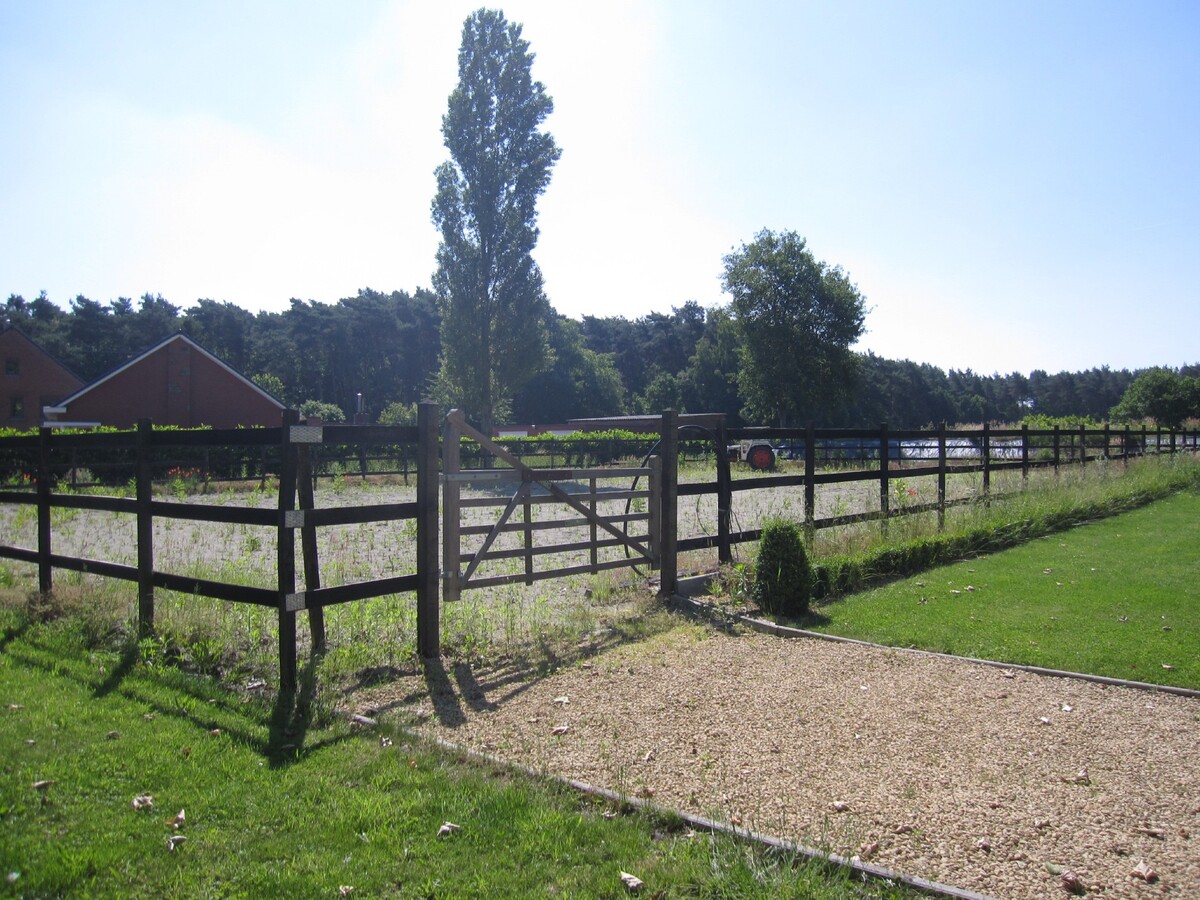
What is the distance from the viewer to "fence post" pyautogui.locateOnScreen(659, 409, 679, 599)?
823 cm

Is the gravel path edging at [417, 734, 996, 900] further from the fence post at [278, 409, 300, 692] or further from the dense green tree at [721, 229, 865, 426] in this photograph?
the dense green tree at [721, 229, 865, 426]

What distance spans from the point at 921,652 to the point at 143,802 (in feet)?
16.6

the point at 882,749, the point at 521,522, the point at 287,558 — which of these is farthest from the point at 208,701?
the point at 882,749

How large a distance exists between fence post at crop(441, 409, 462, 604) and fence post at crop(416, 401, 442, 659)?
1.22ft

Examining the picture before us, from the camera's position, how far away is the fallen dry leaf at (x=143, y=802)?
3.57 metres

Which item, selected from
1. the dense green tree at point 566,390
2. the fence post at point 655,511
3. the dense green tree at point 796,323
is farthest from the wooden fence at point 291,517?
the dense green tree at point 566,390

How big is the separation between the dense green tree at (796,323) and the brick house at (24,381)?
138ft

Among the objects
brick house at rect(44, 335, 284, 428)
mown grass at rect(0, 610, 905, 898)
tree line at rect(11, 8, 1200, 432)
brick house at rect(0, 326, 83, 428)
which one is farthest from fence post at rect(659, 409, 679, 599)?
brick house at rect(0, 326, 83, 428)

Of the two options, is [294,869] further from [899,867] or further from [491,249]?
[491,249]

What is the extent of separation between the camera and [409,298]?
282 feet

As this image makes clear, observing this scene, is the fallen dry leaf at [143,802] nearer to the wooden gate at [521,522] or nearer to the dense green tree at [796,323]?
the wooden gate at [521,522]

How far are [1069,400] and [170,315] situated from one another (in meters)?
110

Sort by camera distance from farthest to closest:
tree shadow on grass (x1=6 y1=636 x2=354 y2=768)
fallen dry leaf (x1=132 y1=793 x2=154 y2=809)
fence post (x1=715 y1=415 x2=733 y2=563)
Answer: fence post (x1=715 y1=415 x2=733 y2=563) < tree shadow on grass (x1=6 y1=636 x2=354 y2=768) < fallen dry leaf (x1=132 y1=793 x2=154 y2=809)

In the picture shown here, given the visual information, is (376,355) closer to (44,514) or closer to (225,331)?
(225,331)
